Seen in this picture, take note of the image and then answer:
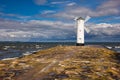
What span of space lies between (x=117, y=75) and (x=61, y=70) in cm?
347

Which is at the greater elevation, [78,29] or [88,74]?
[78,29]

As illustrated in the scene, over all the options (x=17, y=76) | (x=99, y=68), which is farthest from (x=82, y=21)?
(x=17, y=76)

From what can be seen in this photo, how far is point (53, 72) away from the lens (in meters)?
14.3

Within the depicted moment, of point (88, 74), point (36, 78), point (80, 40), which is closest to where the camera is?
point (36, 78)

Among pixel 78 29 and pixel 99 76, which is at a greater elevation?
pixel 78 29

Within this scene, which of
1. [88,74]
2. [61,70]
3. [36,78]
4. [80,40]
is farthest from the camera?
[80,40]

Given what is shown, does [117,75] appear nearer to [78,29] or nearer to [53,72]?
[53,72]

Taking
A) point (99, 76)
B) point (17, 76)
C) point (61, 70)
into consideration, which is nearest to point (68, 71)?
point (61, 70)

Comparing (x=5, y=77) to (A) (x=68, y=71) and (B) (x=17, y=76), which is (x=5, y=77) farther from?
(A) (x=68, y=71)

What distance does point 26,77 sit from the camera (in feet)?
42.2

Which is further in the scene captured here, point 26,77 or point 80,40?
point 80,40

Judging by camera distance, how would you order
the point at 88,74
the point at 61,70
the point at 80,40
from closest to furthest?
the point at 88,74 → the point at 61,70 → the point at 80,40

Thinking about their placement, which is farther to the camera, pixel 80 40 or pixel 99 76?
pixel 80 40

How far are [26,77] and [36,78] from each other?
605mm
